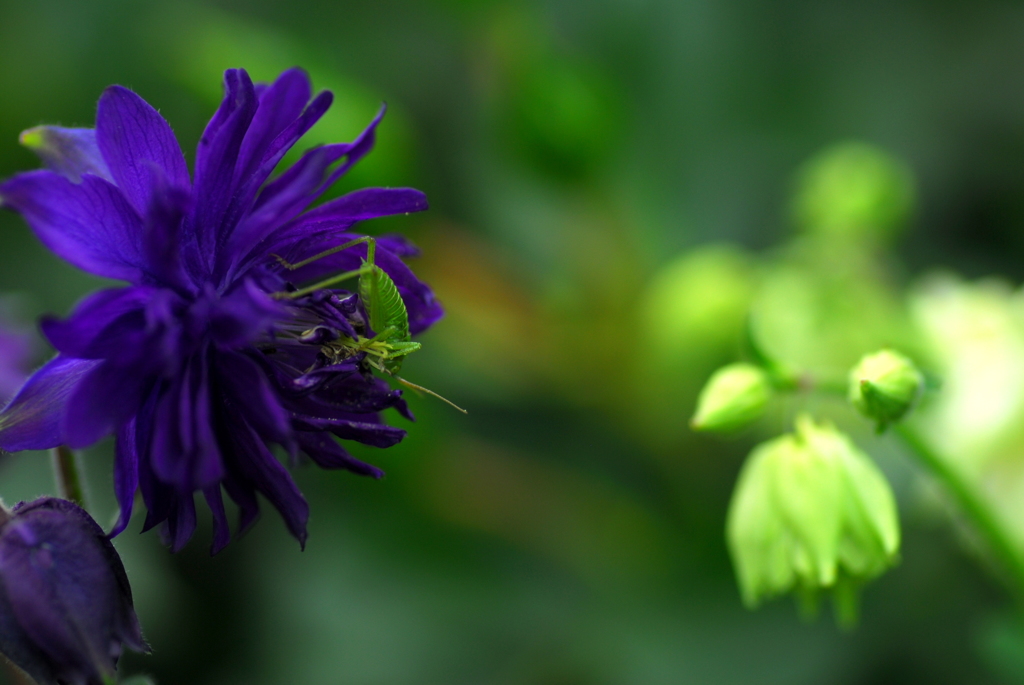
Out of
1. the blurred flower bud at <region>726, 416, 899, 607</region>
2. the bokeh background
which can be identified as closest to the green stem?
the blurred flower bud at <region>726, 416, 899, 607</region>

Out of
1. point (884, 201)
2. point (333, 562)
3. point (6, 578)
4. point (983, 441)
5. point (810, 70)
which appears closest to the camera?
point (6, 578)

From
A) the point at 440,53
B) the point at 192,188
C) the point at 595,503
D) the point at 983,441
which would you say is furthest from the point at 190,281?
the point at 440,53

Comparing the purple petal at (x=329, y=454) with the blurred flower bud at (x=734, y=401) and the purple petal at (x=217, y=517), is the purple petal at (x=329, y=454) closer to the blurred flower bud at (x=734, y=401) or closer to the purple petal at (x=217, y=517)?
the purple petal at (x=217, y=517)

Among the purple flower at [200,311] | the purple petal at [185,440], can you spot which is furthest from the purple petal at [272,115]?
the purple petal at [185,440]

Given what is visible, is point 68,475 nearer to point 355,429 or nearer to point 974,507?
point 355,429

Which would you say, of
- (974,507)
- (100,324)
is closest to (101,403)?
(100,324)

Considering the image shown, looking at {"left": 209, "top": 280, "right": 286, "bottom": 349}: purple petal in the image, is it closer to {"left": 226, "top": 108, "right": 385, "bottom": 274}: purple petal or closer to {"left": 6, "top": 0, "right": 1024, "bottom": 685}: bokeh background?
{"left": 226, "top": 108, "right": 385, "bottom": 274}: purple petal

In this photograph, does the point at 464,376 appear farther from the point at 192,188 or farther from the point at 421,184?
the point at 192,188
